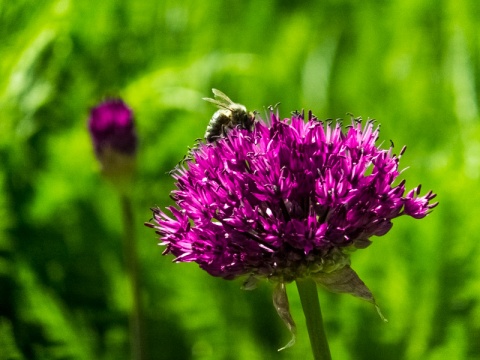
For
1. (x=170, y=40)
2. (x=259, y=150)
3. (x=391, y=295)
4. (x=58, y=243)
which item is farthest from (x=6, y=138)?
(x=259, y=150)

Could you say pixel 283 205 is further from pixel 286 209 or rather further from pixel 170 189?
pixel 170 189

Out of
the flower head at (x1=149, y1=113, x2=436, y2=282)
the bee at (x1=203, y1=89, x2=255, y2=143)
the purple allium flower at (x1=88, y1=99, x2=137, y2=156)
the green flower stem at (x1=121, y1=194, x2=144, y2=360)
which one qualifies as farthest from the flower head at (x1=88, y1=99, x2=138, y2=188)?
the flower head at (x1=149, y1=113, x2=436, y2=282)

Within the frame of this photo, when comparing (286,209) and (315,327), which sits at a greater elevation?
(286,209)

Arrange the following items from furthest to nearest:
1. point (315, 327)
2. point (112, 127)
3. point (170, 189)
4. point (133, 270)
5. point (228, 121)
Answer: point (170, 189) < point (112, 127) < point (133, 270) < point (228, 121) < point (315, 327)

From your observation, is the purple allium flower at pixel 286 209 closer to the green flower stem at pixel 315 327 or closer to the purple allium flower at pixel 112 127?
the green flower stem at pixel 315 327

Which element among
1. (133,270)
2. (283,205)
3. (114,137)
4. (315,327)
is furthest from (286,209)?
(114,137)

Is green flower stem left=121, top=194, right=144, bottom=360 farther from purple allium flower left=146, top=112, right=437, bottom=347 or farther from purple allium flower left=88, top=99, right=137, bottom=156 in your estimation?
purple allium flower left=146, top=112, right=437, bottom=347

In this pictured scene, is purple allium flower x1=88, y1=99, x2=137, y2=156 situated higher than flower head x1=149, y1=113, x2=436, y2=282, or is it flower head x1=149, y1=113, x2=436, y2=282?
purple allium flower x1=88, y1=99, x2=137, y2=156
